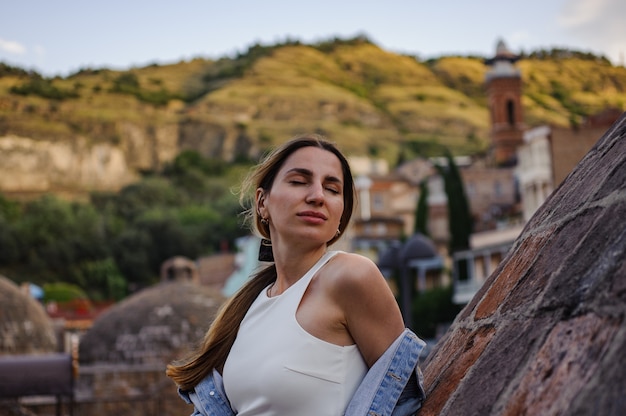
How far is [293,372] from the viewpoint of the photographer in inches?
87.4

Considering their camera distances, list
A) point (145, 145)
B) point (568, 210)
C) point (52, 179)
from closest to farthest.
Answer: point (568, 210)
point (52, 179)
point (145, 145)

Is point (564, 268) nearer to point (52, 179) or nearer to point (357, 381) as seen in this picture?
point (357, 381)

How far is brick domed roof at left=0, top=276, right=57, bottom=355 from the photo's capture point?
27641 millimetres

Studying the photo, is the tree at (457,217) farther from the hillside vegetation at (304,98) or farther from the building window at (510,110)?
the hillside vegetation at (304,98)

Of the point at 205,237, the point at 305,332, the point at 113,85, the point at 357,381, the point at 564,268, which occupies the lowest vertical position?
the point at 205,237

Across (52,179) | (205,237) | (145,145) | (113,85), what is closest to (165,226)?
(205,237)

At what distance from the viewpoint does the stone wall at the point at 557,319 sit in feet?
4.42

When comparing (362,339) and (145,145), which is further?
(145,145)

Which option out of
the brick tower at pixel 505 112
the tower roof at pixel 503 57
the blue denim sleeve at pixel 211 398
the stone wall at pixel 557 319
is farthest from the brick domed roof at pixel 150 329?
the tower roof at pixel 503 57

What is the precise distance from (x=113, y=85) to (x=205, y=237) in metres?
74.7

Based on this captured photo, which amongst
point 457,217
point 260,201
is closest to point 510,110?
point 457,217

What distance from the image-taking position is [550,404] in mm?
1400

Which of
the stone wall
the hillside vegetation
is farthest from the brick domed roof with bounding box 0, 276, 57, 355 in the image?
the hillside vegetation

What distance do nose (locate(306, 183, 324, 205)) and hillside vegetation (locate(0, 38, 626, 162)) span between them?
117 metres
